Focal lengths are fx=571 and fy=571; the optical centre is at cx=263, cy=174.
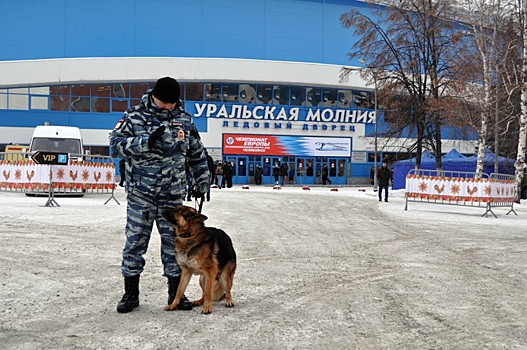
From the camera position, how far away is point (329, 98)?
4797 cm

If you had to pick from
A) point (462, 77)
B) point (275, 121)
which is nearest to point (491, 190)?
point (462, 77)

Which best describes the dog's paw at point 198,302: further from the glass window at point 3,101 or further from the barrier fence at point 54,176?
the glass window at point 3,101

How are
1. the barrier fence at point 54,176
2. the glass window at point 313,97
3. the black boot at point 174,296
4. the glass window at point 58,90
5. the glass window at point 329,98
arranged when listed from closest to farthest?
the black boot at point 174,296
the barrier fence at point 54,176
the glass window at point 58,90
the glass window at point 313,97
the glass window at point 329,98

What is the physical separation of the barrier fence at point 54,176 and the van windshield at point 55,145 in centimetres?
419

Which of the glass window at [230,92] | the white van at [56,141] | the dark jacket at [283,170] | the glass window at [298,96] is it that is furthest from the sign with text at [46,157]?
the glass window at [298,96]

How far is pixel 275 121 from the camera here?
152 ft

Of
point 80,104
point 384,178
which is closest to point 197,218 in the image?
point 384,178

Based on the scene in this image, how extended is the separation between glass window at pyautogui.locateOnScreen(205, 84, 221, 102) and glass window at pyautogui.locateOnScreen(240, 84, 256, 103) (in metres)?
1.93

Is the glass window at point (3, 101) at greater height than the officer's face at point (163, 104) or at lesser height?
greater

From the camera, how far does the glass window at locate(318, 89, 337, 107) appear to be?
47.8 meters

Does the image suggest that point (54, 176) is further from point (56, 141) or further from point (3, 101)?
point (3, 101)

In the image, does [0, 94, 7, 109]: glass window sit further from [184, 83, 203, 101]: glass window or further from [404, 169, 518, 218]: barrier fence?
[404, 169, 518, 218]: barrier fence

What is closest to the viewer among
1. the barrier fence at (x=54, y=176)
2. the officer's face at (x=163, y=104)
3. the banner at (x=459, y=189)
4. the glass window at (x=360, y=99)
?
the officer's face at (x=163, y=104)

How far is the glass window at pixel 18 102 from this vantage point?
42688 millimetres
